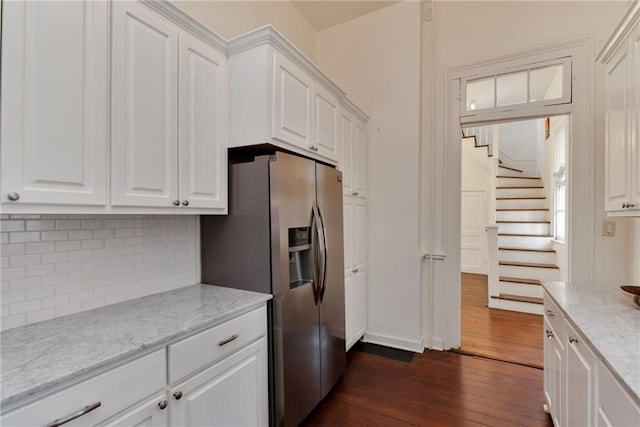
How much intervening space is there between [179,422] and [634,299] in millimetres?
2324

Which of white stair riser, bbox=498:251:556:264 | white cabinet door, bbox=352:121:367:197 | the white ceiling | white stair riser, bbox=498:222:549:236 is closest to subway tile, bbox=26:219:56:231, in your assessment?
white cabinet door, bbox=352:121:367:197

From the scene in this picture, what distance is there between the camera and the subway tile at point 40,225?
1.25m

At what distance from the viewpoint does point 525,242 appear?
15.3ft

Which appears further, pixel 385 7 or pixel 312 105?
pixel 385 7

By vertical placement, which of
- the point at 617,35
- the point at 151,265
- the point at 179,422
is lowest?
the point at 179,422

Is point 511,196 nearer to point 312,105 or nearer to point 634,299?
point 634,299

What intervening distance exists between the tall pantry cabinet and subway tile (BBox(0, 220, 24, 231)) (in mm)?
2027

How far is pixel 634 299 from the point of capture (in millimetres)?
1581

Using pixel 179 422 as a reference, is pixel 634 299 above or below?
above

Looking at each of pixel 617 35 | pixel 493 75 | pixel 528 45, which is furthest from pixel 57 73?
pixel 528 45

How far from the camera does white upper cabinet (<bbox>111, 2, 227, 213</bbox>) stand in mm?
1284

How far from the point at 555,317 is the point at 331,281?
1.37m

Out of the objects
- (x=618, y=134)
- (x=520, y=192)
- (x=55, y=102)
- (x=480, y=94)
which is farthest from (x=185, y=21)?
(x=520, y=192)

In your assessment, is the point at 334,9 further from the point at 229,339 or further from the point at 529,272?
the point at 529,272
